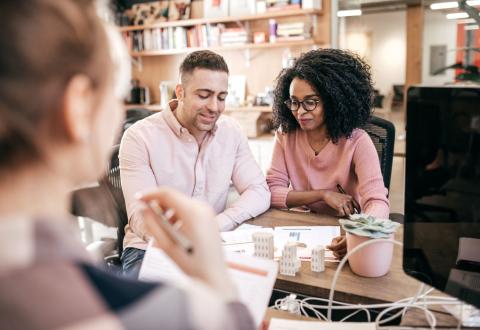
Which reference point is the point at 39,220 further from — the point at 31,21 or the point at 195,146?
the point at 195,146

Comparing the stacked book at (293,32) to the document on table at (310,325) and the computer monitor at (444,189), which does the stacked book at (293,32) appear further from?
the document on table at (310,325)

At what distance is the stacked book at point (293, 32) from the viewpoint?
4.27m

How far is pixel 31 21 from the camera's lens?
1.36ft

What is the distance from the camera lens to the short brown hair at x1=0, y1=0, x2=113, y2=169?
1.35 ft

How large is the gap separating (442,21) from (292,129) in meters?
3.98

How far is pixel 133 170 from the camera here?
1.71 meters

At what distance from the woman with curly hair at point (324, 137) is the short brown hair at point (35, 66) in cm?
140

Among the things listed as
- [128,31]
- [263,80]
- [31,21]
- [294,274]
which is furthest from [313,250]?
[128,31]

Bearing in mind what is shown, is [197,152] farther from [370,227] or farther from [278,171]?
[370,227]

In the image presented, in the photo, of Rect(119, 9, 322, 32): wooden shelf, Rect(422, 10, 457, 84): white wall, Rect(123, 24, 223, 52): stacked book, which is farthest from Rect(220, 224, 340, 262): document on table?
Rect(422, 10, 457, 84): white wall

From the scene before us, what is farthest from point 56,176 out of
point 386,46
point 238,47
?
point 386,46

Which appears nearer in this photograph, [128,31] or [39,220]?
[39,220]

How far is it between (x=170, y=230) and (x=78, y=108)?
0.22 m

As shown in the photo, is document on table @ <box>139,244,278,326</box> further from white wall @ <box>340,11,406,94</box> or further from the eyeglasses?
white wall @ <box>340,11,406,94</box>
